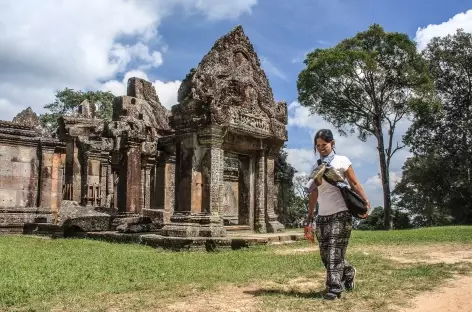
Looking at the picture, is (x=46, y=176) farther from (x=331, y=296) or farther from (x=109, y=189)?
(x=331, y=296)

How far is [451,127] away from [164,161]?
24.6 m

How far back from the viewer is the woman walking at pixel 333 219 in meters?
5.36

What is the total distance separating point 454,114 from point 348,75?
11041mm

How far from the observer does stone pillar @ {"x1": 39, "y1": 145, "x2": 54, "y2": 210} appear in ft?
58.7

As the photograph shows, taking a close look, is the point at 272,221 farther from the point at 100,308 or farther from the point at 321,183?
the point at 100,308

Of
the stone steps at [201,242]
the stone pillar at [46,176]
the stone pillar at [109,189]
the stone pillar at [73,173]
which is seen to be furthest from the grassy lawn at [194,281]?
the stone pillar at [109,189]

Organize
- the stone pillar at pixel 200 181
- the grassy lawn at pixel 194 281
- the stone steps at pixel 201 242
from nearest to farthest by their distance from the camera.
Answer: the grassy lawn at pixel 194 281 → the stone steps at pixel 201 242 → the stone pillar at pixel 200 181

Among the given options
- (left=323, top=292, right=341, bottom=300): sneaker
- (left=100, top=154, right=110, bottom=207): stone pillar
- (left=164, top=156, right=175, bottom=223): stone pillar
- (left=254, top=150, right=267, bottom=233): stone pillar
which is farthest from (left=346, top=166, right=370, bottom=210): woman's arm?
(left=100, top=154, right=110, bottom=207): stone pillar

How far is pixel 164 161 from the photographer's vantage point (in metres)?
20.0

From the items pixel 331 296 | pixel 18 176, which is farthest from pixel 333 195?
pixel 18 176

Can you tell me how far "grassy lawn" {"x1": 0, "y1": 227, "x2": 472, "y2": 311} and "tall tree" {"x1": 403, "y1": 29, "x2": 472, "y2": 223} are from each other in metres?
27.2

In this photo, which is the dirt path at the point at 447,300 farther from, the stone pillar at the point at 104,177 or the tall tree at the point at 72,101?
the tall tree at the point at 72,101

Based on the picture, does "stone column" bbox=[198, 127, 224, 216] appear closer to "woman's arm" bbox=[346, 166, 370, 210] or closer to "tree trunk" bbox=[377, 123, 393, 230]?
"woman's arm" bbox=[346, 166, 370, 210]

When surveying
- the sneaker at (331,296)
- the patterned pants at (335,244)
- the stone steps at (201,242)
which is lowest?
the sneaker at (331,296)
